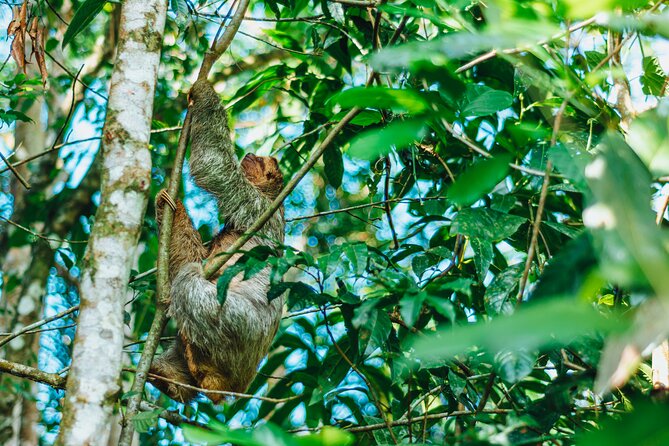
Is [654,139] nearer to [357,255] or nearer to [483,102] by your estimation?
[483,102]

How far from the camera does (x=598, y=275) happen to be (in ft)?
5.02

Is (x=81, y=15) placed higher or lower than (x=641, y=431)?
higher

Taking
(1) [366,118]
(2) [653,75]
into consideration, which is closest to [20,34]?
(1) [366,118]

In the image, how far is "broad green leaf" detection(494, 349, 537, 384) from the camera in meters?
3.47

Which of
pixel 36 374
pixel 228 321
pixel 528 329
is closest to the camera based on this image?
pixel 528 329

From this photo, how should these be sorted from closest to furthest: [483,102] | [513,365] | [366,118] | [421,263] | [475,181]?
1. [475,181]
2. [513,365]
3. [483,102]
4. [421,263]
5. [366,118]

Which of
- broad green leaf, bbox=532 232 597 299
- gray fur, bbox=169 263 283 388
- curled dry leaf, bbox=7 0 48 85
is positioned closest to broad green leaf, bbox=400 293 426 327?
broad green leaf, bbox=532 232 597 299

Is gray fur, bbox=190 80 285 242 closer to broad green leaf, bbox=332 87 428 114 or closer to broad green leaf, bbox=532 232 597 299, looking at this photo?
broad green leaf, bbox=332 87 428 114

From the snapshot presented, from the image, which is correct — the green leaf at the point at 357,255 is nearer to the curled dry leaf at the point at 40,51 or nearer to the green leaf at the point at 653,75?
the green leaf at the point at 653,75

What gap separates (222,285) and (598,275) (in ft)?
9.33

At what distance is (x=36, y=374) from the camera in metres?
4.69

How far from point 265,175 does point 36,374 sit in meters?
3.87

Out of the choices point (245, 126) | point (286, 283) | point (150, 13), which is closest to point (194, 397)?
point (286, 283)

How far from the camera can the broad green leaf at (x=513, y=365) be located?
347 cm
